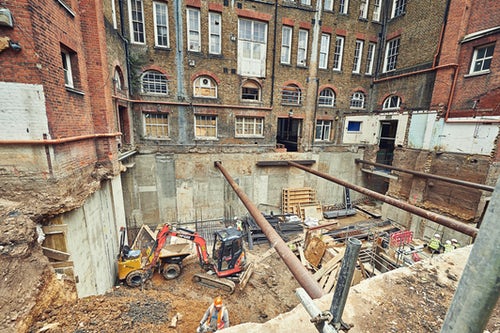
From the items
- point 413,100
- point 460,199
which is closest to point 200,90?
point 413,100

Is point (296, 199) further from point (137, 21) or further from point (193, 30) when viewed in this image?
point (137, 21)

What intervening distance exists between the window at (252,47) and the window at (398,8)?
29.3ft

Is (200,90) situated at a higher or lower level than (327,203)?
higher

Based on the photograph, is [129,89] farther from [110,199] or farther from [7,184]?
Result: [7,184]

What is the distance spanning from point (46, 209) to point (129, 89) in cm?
751

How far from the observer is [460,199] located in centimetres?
936

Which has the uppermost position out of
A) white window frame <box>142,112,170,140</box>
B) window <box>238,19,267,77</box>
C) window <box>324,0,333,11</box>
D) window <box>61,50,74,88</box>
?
window <box>324,0,333,11</box>

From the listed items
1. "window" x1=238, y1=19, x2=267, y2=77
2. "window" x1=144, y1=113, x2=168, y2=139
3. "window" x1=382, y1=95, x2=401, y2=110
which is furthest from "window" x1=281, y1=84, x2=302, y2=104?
"window" x1=144, y1=113, x2=168, y2=139

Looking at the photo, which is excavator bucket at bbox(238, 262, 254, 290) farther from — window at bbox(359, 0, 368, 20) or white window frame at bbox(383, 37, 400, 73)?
window at bbox(359, 0, 368, 20)

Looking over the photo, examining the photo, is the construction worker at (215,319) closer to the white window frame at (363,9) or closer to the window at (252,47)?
the window at (252,47)

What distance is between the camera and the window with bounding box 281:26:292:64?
39.5ft

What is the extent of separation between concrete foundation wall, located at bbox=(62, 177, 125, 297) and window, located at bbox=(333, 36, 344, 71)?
46.8 feet

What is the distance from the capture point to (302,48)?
12562 millimetres

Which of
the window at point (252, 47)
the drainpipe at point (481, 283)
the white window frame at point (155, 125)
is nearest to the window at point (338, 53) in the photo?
the window at point (252, 47)
